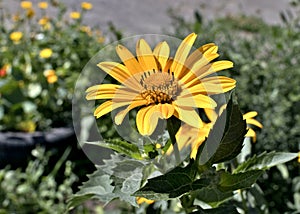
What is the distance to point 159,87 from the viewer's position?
66cm

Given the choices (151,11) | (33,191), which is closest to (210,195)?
(33,191)

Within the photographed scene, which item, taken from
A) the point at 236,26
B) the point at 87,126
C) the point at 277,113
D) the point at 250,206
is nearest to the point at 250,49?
the point at 277,113

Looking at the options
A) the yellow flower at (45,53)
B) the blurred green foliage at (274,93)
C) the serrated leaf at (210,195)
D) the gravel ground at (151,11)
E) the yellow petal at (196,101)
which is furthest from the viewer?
the gravel ground at (151,11)

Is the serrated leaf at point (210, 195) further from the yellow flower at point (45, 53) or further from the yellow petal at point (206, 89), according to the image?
the yellow flower at point (45, 53)

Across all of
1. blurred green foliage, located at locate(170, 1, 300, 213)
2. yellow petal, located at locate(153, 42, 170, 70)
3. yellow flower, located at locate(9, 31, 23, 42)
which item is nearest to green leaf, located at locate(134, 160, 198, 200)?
yellow petal, located at locate(153, 42, 170, 70)

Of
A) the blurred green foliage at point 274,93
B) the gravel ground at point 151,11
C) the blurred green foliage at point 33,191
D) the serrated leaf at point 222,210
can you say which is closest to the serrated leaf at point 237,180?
the serrated leaf at point 222,210

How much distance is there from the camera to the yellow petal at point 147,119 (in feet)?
2.08

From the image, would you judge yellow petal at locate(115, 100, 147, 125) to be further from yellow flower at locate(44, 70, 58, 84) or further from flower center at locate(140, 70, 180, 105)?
yellow flower at locate(44, 70, 58, 84)

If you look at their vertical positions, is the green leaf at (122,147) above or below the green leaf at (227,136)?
below

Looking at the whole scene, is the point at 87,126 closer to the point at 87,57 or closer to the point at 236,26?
the point at 87,57

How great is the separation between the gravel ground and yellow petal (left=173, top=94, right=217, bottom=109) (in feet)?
14.9

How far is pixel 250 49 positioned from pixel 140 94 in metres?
1.89

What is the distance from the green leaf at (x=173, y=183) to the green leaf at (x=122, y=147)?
0.29 ft

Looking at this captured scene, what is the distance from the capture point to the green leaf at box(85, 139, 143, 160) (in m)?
0.72
